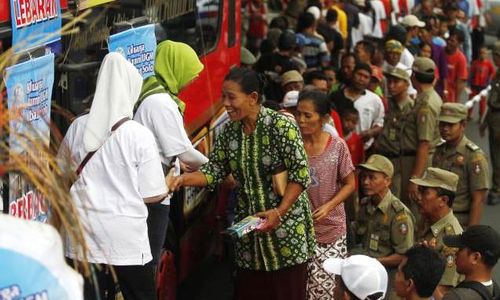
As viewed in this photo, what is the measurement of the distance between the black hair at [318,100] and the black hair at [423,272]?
1.50 metres

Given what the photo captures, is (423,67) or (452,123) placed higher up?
(452,123)

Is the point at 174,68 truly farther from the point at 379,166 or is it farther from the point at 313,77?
the point at 313,77

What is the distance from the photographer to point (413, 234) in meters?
5.38

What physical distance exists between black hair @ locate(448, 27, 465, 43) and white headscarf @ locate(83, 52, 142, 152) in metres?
8.89

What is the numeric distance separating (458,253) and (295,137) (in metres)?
0.94

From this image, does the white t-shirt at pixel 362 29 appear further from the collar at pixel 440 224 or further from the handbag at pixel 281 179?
the handbag at pixel 281 179

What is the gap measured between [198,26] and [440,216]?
2506mm

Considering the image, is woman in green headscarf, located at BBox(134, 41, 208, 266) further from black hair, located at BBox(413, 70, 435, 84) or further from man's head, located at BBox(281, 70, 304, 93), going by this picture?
black hair, located at BBox(413, 70, 435, 84)

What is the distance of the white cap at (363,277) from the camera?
3.96 metres

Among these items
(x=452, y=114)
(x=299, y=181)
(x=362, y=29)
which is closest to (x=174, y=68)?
(x=299, y=181)

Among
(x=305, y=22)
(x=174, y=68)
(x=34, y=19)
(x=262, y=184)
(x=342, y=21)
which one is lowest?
(x=342, y=21)

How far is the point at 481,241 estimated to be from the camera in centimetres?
451

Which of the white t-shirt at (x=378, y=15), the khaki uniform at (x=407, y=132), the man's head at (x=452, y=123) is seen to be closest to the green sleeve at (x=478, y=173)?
the man's head at (x=452, y=123)

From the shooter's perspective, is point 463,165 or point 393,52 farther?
point 393,52
